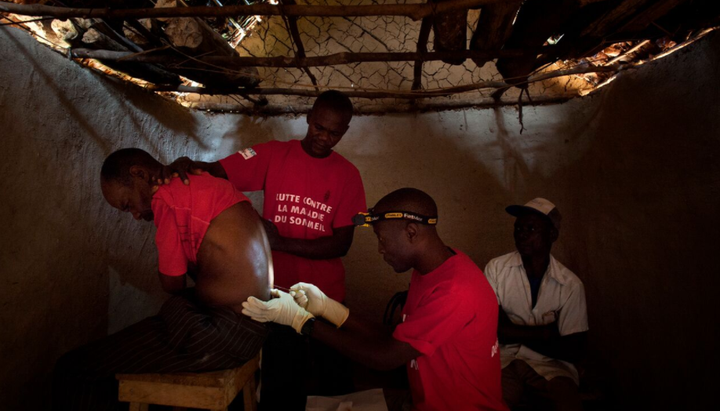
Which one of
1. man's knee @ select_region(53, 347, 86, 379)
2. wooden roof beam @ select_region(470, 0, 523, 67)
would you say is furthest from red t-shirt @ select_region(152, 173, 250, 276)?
wooden roof beam @ select_region(470, 0, 523, 67)

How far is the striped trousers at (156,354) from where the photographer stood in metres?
1.49

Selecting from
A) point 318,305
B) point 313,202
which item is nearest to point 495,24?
point 313,202

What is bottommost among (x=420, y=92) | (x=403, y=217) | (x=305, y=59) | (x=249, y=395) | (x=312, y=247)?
(x=249, y=395)

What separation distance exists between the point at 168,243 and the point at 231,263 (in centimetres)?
28

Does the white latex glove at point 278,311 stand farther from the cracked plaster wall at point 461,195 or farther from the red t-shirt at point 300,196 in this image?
the cracked plaster wall at point 461,195

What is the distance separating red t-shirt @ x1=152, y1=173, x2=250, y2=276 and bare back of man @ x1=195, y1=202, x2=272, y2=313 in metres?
0.04

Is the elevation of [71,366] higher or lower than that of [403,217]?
lower

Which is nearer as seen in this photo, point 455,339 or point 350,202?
point 455,339

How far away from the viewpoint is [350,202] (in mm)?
2398

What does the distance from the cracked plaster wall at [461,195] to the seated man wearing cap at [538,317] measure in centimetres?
56

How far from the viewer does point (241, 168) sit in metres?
2.31

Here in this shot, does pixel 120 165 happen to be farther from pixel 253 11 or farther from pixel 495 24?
pixel 495 24

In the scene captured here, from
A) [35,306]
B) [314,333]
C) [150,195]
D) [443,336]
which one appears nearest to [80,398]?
[35,306]

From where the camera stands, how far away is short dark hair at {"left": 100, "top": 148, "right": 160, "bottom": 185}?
1.62 m
